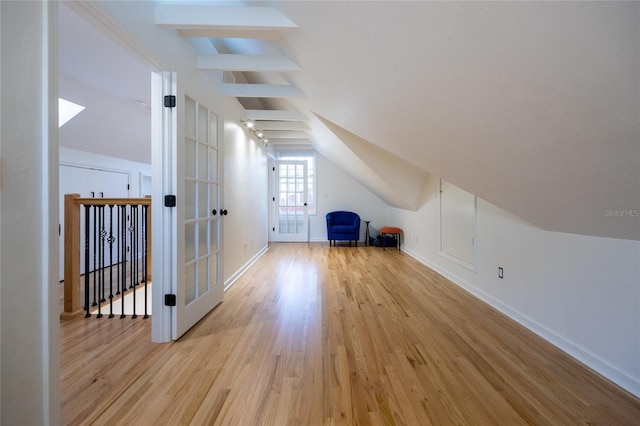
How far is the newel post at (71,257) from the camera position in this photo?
2.34m

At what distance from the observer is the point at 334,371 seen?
160 centimetres

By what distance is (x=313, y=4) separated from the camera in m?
1.46

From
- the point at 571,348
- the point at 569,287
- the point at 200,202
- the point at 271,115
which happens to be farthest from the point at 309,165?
the point at 571,348

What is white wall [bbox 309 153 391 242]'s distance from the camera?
6617mm

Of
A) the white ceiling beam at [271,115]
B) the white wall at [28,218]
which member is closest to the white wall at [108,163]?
the white ceiling beam at [271,115]

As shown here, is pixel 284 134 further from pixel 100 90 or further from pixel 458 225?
pixel 458 225

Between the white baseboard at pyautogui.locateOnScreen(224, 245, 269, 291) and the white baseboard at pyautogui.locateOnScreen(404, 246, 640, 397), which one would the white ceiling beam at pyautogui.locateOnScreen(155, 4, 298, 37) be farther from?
the white baseboard at pyautogui.locateOnScreen(404, 246, 640, 397)

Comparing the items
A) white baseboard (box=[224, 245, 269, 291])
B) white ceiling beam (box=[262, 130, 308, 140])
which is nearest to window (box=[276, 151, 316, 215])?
white ceiling beam (box=[262, 130, 308, 140])

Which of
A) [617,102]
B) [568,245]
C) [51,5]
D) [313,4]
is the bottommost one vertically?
[568,245]

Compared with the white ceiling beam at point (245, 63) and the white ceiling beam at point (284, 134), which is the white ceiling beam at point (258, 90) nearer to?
the white ceiling beam at point (245, 63)

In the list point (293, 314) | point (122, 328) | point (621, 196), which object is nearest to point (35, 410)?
point (122, 328)

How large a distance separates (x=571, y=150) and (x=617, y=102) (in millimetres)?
299

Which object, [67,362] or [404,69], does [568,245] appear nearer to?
[404,69]

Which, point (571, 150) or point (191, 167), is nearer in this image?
point (571, 150)
